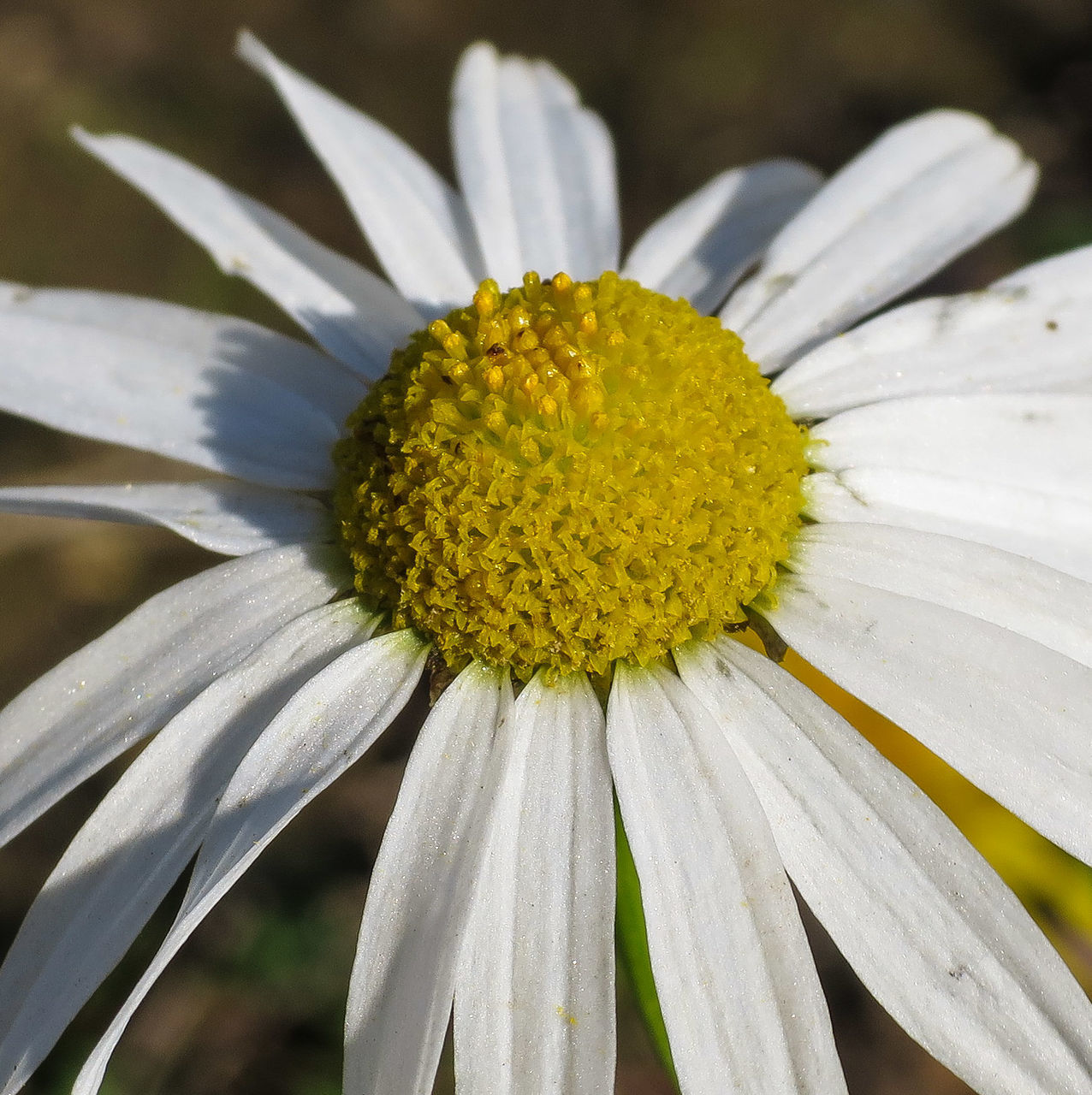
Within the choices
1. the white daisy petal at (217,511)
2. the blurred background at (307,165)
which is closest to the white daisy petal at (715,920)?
the white daisy petal at (217,511)

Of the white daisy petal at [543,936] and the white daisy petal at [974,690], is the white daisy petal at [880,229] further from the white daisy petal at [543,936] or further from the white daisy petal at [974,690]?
the white daisy petal at [543,936]

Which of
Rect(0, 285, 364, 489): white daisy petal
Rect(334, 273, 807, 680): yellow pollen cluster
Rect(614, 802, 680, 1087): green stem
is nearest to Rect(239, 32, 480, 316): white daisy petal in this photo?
Rect(0, 285, 364, 489): white daisy petal

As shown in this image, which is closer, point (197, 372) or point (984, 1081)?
point (984, 1081)

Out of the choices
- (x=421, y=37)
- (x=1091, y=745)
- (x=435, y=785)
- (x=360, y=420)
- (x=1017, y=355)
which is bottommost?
(x=435, y=785)

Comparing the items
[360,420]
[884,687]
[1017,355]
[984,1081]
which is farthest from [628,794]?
[1017,355]

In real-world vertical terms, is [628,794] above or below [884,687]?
below

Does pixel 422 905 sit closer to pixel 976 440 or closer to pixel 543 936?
pixel 543 936

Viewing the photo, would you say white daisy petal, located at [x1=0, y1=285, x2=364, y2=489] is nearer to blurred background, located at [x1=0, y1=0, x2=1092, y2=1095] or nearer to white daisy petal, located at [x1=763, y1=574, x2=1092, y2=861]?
white daisy petal, located at [x1=763, y1=574, x2=1092, y2=861]

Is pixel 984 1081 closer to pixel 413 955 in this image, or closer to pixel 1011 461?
pixel 413 955
